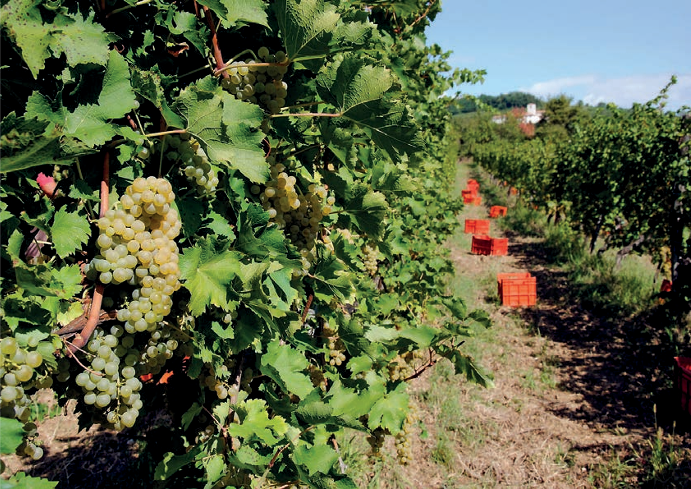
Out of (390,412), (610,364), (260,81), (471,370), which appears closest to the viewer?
(260,81)

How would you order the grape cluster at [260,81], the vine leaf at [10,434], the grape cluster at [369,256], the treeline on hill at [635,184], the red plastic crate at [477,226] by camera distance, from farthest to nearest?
the red plastic crate at [477,226], the treeline on hill at [635,184], the grape cluster at [369,256], the grape cluster at [260,81], the vine leaf at [10,434]

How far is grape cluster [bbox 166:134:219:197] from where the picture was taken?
119 cm

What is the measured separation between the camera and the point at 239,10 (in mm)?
1146

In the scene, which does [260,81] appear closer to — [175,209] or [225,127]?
[225,127]

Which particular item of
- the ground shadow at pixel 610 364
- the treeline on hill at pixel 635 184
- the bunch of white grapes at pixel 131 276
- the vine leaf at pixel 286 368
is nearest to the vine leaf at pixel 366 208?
the vine leaf at pixel 286 368

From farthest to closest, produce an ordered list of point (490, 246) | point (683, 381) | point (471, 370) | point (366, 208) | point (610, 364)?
point (490, 246)
point (610, 364)
point (683, 381)
point (471, 370)
point (366, 208)

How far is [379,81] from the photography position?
117 centimetres

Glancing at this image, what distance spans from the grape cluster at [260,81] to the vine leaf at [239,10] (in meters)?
0.10

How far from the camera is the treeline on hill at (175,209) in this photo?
935 millimetres

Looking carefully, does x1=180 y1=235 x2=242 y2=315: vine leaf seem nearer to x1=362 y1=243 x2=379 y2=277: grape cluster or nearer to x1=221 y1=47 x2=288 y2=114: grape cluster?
x1=221 y1=47 x2=288 y2=114: grape cluster

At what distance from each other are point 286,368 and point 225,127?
0.79 m

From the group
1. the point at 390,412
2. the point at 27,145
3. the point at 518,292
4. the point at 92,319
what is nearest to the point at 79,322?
the point at 92,319

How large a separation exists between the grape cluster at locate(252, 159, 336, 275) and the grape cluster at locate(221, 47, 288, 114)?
237 mm

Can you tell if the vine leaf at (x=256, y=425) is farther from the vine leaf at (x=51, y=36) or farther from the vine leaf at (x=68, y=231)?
the vine leaf at (x=51, y=36)
